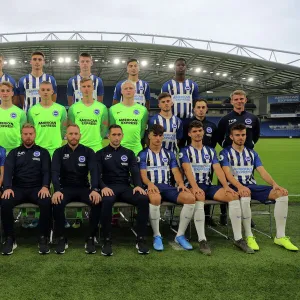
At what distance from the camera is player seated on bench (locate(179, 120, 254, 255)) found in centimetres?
382

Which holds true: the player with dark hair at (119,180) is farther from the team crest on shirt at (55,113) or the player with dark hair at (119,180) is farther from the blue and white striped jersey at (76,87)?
the blue and white striped jersey at (76,87)

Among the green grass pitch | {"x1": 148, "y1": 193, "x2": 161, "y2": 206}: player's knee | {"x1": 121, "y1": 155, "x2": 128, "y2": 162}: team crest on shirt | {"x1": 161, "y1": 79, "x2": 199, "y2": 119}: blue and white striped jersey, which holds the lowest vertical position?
the green grass pitch

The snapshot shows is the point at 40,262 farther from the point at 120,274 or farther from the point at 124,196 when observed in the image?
the point at 124,196

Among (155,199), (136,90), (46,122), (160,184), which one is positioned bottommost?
(155,199)

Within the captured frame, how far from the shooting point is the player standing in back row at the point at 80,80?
516 centimetres

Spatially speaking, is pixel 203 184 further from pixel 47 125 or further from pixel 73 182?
pixel 47 125

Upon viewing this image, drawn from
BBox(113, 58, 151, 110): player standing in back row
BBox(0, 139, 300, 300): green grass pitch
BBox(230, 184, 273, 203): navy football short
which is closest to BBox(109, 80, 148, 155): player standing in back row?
BBox(113, 58, 151, 110): player standing in back row

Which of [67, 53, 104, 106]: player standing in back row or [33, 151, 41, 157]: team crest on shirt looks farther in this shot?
[67, 53, 104, 106]: player standing in back row

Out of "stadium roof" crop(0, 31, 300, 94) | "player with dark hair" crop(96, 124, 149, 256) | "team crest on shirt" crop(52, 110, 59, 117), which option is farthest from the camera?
"stadium roof" crop(0, 31, 300, 94)

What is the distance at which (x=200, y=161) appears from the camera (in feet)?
14.1

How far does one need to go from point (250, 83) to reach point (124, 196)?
107 ft

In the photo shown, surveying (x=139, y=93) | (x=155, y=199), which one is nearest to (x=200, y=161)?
(x=155, y=199)

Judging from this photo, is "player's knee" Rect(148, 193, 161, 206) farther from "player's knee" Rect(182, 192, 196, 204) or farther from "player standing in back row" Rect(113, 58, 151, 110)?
"player standing in back row" Rect(113, 58, 151, 110)

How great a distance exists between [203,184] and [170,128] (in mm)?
945
